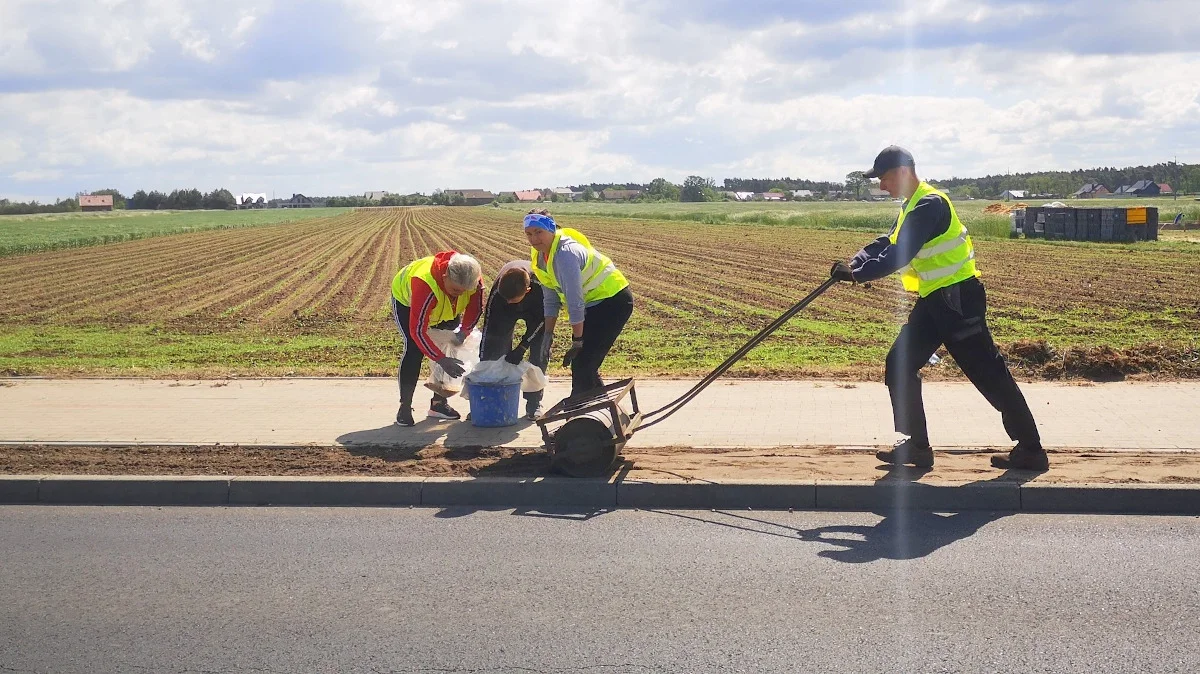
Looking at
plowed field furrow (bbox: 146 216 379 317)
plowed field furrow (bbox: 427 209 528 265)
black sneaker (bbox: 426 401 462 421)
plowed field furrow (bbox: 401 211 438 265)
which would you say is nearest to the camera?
black sneaker (bbox: 426 401 462 421)

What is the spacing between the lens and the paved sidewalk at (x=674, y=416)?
26.7ft

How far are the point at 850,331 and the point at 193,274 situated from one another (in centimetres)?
2084

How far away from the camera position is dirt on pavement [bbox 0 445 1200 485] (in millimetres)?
6938

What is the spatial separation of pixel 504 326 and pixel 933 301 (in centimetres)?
340

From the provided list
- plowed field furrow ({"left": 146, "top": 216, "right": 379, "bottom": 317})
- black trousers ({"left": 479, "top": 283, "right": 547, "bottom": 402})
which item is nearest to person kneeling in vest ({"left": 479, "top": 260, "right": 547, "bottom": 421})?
black trousers ({"left": 479, "top": 283, "right": 547, "bottom": 402})

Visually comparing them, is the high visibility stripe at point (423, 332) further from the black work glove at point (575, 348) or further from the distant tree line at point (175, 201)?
the distant tree line at point (175, 201)

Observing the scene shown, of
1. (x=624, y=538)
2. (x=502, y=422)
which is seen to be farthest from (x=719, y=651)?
(x=502, y=422)

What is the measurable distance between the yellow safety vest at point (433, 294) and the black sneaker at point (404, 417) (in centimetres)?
71

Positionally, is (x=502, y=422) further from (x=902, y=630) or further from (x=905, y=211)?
(x=902, y=630)

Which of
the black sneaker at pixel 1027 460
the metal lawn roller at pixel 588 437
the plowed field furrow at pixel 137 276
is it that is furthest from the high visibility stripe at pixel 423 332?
the plowed field furrow at pixel 137 276

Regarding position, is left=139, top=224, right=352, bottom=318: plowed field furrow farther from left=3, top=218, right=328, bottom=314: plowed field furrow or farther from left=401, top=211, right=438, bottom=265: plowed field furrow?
left=401, top=211, right=438, bottom=265: plowed field furrow

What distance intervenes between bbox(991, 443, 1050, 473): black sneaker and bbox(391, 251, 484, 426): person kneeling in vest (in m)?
3.76

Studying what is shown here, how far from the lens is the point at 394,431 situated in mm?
8805

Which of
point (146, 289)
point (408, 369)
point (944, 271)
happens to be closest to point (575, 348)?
point (408, 369)
